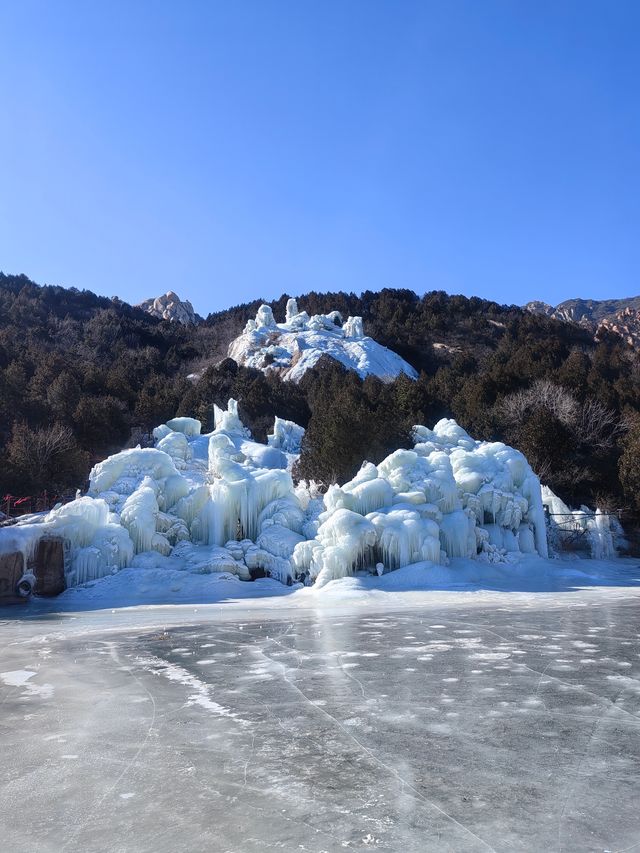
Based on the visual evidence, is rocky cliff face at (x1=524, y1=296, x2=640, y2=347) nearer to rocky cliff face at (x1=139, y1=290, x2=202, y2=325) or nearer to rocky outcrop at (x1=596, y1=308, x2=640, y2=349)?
rocky outcrop at (x1=596, y1=308, x2=640, y2=349)

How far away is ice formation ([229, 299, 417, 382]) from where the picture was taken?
5799 centimetres

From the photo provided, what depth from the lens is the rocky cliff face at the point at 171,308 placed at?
114812mm

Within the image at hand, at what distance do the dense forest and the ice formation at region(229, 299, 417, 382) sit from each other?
10.3 feet

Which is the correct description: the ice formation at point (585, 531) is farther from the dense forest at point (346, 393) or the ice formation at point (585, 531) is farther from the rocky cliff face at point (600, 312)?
the rocky cliff face at point (600, 312)

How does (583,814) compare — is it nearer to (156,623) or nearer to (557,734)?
(557,734)

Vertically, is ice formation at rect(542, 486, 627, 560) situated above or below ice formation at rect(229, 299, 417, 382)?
below

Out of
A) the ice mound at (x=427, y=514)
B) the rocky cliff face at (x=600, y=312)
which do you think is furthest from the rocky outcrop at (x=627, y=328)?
the ice mound at (x=427, y=514)

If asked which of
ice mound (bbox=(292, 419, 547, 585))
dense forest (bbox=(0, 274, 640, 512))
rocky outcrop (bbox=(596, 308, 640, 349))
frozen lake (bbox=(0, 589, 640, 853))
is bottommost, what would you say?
frozen lake (bbox=(0, 589, 640, 853))

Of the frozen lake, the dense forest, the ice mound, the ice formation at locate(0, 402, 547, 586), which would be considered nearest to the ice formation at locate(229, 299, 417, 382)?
the dense forest

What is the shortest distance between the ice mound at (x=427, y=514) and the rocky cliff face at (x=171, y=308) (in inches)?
3792

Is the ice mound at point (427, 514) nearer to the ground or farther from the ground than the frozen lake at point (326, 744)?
farther from the ground

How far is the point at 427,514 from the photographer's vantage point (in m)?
20.2

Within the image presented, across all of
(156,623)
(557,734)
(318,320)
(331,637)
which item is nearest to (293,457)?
(156,623)

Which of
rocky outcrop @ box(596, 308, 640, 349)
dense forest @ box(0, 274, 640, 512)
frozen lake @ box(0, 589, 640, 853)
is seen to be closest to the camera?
frozen lake @ box(0, 589, 640, 853)
